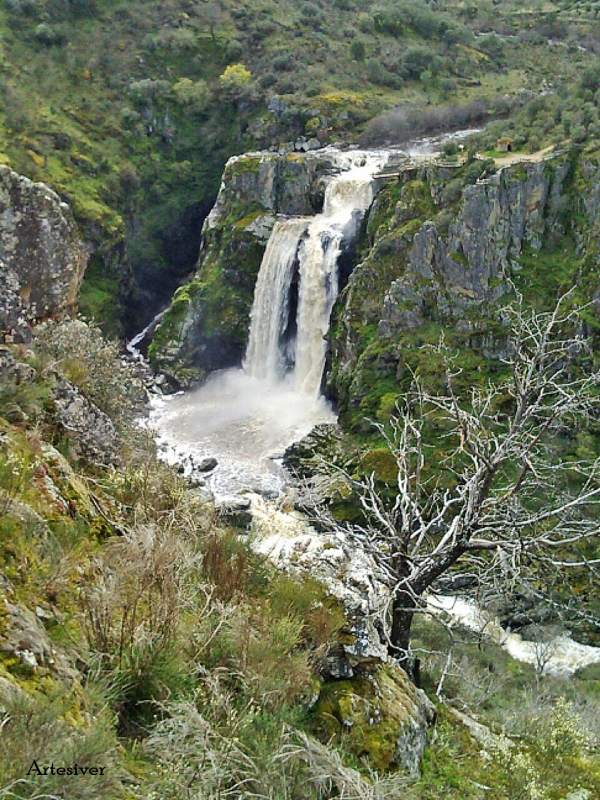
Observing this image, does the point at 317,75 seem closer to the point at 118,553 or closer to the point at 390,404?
the point at 390,404

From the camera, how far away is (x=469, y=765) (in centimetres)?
461

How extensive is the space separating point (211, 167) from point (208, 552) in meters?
36.4

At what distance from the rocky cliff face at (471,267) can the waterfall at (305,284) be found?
2.75 m

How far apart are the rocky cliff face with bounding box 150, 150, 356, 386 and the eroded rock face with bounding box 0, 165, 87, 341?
16.5 m

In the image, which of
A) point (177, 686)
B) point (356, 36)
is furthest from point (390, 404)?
A: point (356, 36)

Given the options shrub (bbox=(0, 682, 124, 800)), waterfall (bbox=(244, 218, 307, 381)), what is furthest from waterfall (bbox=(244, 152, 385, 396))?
shrub (bbox=(0, 682, 124, 800))

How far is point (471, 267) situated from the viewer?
2131 cm

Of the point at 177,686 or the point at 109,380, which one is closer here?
the point at 177,686

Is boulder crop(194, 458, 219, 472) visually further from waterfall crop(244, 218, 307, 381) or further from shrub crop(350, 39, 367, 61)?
shrub crop(350, 39, 367, 61)

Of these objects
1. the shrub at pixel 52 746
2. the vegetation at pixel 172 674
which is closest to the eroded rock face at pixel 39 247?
the vegetation at pixel 172 674

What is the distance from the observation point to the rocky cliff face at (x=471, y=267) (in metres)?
20.6

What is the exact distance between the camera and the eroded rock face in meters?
10.6

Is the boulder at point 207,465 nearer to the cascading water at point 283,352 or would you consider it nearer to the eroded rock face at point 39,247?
the cascading water at point 283,352

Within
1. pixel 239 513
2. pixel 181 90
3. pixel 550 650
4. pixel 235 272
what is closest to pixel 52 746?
pixel 239 513
